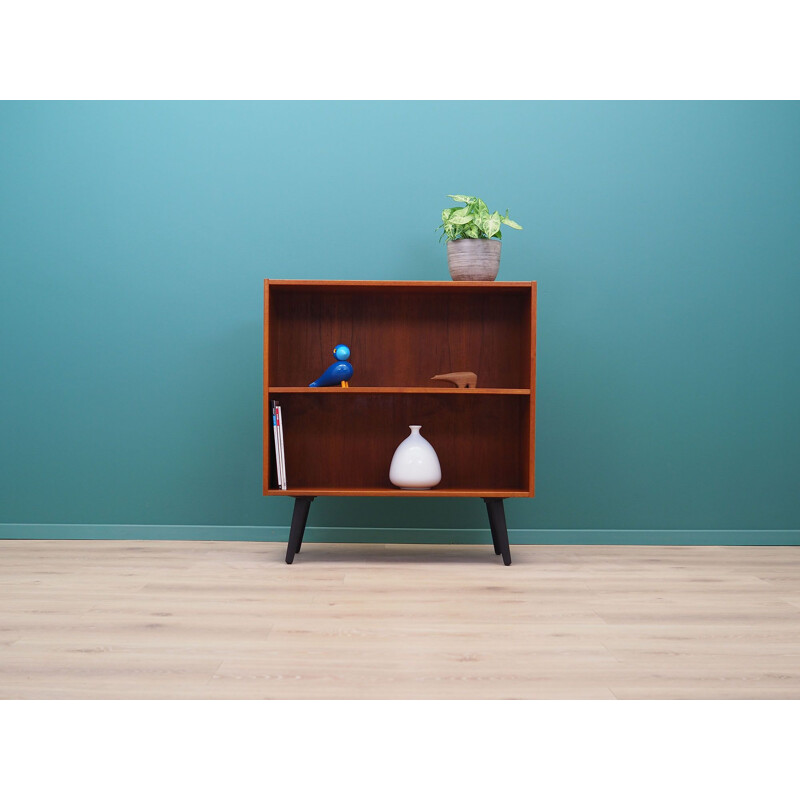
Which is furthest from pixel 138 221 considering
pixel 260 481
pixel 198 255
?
pixel 260 481

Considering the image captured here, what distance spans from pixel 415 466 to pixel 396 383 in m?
0.36

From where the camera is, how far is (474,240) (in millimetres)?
2461

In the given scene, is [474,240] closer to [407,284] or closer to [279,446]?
[407,284]

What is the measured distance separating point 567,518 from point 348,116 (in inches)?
67.3

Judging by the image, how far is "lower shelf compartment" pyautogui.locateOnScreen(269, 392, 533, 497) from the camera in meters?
2.74

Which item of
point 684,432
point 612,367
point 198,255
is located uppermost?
point 198,255

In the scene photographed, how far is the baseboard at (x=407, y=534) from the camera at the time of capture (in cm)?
278

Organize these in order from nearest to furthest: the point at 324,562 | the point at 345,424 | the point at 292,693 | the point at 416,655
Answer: the point at 292,693 < the point at 416,655 < the point at 324,562 < the point at 345,424

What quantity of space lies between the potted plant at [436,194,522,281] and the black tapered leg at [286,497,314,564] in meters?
0.92

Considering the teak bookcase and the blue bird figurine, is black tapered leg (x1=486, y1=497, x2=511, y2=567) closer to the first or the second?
the teak bookcase

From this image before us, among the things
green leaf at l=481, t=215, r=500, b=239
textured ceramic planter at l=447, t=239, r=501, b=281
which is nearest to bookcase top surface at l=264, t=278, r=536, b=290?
textured ceramic planter at l=447, t=239, r=501, b=281

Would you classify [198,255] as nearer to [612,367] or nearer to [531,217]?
[531,217]

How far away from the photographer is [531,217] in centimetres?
280

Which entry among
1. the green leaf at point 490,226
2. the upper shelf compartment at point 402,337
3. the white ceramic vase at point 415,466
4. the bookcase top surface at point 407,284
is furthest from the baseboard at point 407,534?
the green leaf at point 490,226
